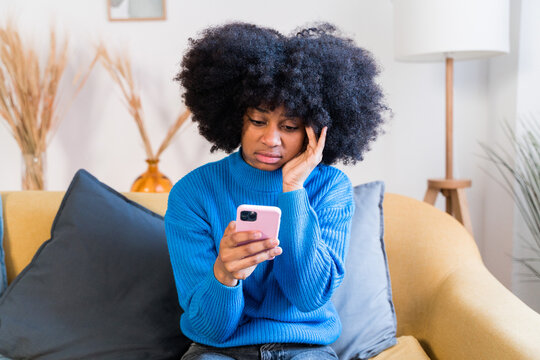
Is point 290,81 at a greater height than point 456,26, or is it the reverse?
point 456,26

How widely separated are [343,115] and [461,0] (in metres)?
0.94

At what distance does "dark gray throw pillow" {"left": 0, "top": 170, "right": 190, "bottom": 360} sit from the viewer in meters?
1.49

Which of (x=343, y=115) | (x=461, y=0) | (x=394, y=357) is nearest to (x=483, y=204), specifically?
(x=461, y=0)

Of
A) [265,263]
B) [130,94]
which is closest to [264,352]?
[265,263]

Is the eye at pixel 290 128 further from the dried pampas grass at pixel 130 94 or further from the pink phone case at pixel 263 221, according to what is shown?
the dried pampas grass at pixel 130 94

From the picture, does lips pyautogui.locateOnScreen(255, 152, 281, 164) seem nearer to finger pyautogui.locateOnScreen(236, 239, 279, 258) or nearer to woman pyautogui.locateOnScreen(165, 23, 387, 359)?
woman pyautogui.locateOnScreen(165, 23, 387, 359)

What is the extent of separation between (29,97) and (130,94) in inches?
17.7

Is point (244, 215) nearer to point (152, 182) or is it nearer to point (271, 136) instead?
point (271, 136)

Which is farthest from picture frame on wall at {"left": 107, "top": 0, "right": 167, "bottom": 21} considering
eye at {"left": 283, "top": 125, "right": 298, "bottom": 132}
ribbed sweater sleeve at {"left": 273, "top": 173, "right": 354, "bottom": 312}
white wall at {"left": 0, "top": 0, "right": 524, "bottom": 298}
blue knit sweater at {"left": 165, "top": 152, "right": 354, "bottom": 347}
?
ribbed sweater sleeve at {"left": 273, "top": 173, "right": 354, "bottom": 312}

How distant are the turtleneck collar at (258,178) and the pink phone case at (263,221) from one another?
0.98ft

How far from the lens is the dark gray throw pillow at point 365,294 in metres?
1.50

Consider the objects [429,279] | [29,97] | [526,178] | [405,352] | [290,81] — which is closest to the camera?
[290,81]

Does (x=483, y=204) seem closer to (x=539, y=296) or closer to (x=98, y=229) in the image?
(x=539, y=296)

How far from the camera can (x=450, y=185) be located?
2135 millimetres
